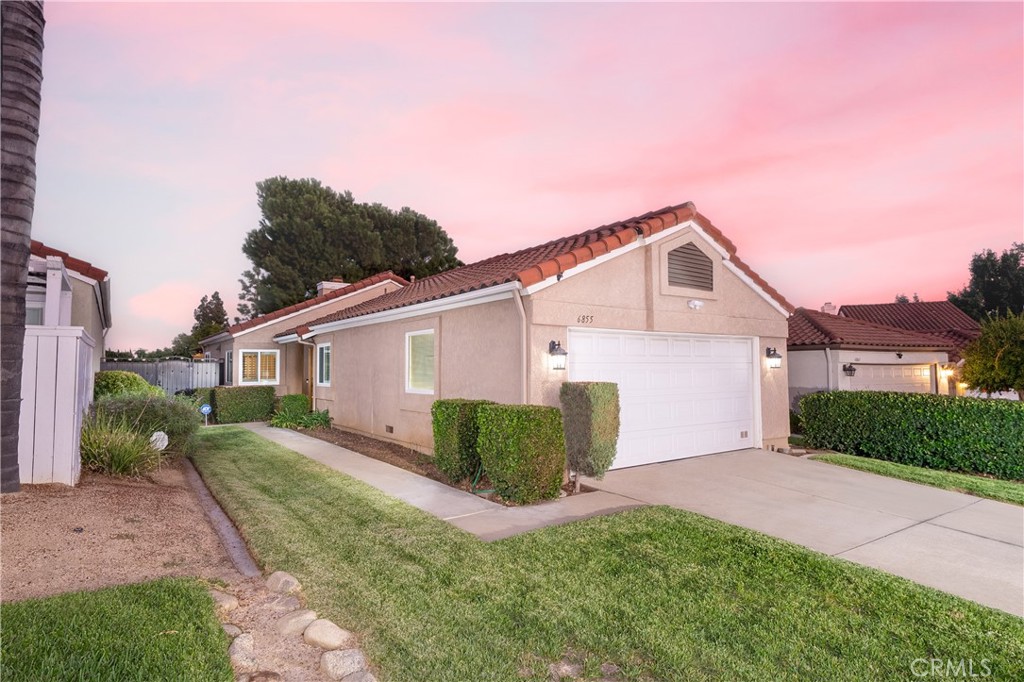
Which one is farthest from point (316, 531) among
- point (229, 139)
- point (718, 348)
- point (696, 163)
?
point (696, 163)

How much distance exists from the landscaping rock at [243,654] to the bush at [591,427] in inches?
180

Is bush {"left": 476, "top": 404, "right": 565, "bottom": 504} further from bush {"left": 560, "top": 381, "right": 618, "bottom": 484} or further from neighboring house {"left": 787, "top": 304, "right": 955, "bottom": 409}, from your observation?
neighboring house {"left": 787, "top": 304, "right": 955, "bottom": 409}

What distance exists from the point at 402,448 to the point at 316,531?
5.22m

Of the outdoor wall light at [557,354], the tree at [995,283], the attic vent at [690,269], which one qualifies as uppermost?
the tree at [995,283]

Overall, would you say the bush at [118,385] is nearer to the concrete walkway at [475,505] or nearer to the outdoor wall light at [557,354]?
the concrete walkway at [475,505]

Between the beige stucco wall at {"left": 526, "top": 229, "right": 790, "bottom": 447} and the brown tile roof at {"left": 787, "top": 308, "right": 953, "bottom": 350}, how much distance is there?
15.9ft

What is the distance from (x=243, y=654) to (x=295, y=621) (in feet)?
1.31

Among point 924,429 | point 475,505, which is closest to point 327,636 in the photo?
point 475,505

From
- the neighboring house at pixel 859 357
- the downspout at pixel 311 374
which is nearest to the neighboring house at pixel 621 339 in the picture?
the downspout at pixel 311 374

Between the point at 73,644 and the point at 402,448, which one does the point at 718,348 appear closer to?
the point at 402,448

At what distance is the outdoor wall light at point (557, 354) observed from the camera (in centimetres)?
737

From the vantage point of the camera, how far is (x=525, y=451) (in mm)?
6172

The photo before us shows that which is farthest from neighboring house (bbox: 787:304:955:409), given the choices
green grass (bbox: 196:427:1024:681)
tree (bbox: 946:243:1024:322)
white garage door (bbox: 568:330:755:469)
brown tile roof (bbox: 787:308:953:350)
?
tree (bbox: 946:243:1024:322)

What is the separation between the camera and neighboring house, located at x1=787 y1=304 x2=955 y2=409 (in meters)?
15.4
